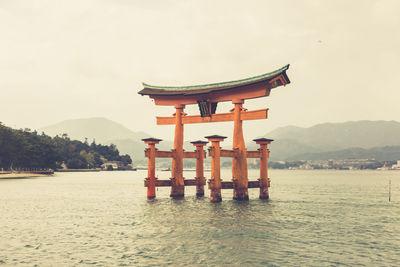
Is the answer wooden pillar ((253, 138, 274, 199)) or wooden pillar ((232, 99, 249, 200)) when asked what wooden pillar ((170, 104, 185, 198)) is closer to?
wooden pillar ((232, 99, 249, 200))

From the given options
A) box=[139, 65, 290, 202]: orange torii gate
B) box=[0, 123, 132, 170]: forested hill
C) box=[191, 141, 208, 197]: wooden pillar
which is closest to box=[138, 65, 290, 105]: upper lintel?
box=[139, 65, 290, 202]: orange torii gate

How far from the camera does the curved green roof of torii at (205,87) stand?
21.1 m

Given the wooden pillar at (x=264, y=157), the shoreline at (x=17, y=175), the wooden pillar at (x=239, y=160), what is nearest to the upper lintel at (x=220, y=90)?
the wooden pillar at (x=239, y=160)

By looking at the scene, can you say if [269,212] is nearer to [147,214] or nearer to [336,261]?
[147,214]

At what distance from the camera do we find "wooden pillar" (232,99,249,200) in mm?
22438

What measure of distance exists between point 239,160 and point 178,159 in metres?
5.03

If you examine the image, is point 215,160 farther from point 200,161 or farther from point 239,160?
point 200,161

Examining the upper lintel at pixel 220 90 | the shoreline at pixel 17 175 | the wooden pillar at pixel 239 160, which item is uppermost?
the upper lintel at pixel 220 90

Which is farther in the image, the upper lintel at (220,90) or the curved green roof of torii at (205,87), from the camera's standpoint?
the upper lintel at (220,90)

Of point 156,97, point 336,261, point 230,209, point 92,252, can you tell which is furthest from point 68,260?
point 156,97

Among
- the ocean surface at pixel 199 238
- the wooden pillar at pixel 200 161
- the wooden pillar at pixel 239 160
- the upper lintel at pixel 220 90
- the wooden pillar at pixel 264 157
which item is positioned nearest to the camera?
the ocean surface at pixel 199 238

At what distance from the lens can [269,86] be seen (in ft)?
70.4

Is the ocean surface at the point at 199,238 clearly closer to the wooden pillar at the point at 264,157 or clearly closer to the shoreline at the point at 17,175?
the wooden pillar at the point at 264,157

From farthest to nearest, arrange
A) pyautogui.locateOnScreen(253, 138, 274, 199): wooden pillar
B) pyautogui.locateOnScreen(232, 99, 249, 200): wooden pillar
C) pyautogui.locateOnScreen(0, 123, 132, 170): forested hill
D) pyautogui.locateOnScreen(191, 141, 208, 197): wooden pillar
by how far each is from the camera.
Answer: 1. pyautogui.locateOnScreen(0, 123, 132, 170): forested hill
2. pyautogui.locateOnScreen(191, 141, 208, 197): wooden pillar
3. pyautogui.locateOnScreen(253, 138, 274, 199): wooden pillar
4. pyautogui.locateOnScreen(232, 99, 249, 200): wooden pillar
